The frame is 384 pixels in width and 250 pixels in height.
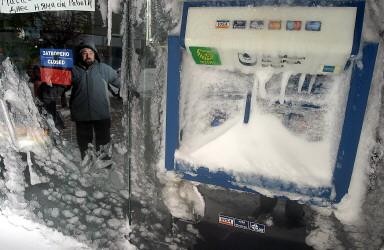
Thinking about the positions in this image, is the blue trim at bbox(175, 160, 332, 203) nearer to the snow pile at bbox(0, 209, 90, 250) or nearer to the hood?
the hood

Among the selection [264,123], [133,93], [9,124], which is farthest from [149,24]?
[9,124]

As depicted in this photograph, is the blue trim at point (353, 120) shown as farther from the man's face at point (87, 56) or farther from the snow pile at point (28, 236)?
the snow pile at point (28, 236)

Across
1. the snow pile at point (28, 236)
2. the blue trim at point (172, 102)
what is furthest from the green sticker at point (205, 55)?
the snow pile at point (28, 236)

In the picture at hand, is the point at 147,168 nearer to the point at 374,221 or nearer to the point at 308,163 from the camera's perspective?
the point at 308,163

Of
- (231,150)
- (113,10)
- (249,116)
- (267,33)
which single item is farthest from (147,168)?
(267,33)

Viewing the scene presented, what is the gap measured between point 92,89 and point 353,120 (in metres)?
1.47

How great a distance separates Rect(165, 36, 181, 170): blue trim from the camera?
1870 millimetres

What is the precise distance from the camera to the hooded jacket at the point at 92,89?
2.16 metres

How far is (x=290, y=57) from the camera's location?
1584 millimetres

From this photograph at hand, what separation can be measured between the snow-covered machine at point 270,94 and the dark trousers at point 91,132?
1.53 feet

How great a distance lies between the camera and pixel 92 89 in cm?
223

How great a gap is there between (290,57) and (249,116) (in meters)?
0.35

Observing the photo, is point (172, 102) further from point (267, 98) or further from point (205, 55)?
point (267, 98)

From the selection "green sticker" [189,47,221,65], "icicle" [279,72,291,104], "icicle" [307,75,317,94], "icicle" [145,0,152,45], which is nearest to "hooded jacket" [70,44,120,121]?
"icicle" [145,0,152,45]
